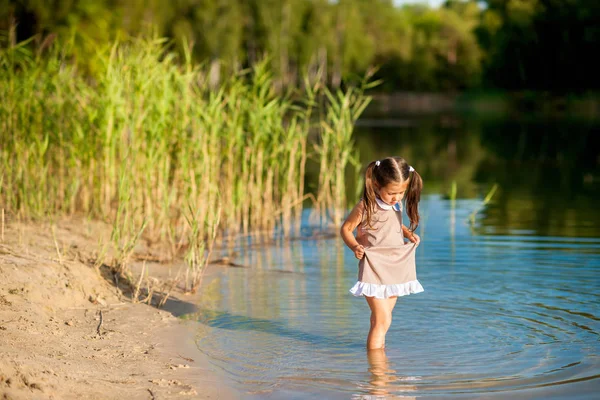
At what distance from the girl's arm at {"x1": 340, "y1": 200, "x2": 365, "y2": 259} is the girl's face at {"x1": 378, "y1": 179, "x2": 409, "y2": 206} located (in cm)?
14

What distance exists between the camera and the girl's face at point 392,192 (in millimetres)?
5113

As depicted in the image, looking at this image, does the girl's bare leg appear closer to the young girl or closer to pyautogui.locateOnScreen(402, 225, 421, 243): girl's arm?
the young girl

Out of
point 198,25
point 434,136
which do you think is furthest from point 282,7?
point 434,136

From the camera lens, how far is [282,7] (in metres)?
53.9

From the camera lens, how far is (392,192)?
5172 mm

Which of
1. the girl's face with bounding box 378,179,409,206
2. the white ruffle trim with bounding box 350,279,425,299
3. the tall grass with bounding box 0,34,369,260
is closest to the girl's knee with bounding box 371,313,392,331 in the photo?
the white ruffle trim with bounding box 350,279,425,299

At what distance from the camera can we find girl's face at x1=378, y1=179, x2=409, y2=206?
16.8 ft

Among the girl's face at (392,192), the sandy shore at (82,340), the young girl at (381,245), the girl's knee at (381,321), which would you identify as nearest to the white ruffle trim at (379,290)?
the young girl at (381,245)

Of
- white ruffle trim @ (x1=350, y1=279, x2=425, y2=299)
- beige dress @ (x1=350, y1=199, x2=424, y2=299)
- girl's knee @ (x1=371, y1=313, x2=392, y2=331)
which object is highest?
beige dress @ (x1=350, y1=199, x2=424, y2=299)

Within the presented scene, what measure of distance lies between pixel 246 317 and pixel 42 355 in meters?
1.92

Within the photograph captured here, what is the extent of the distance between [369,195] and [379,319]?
2.48 ft

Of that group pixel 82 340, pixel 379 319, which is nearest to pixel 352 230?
pixel 379 319

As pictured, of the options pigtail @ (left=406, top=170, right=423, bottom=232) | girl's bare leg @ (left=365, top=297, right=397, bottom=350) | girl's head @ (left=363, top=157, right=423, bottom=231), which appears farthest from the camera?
girl's bare leg @ (left=365, top=297, right=397, bottom=350)

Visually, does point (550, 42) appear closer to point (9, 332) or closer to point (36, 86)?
point (36, 86)
